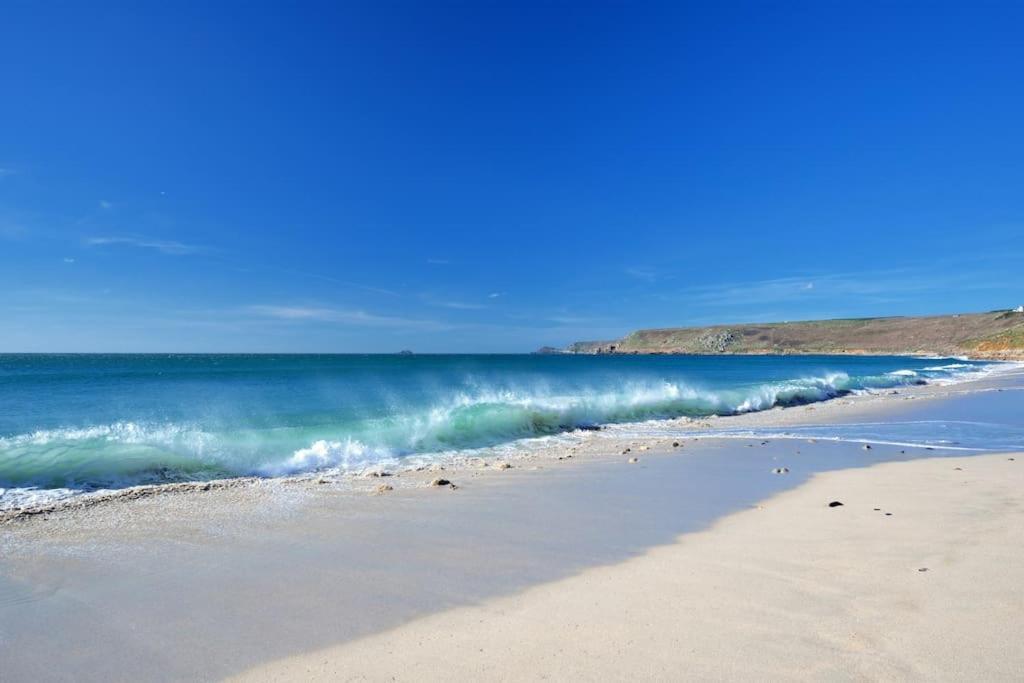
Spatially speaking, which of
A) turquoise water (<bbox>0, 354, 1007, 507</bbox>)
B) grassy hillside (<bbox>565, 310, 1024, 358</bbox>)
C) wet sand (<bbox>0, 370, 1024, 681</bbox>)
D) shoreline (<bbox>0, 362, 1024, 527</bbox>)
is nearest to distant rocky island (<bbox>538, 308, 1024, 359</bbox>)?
grassy hillside (<bbox>565, 310, 1024, 358</bbox>)

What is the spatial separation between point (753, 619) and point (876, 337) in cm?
15973

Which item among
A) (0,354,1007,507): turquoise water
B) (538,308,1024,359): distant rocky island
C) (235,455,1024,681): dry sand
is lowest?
(235,455,1024,681): dry sand

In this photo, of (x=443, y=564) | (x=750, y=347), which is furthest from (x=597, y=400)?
(x=750, y=347)

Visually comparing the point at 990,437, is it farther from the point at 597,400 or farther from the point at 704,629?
the point at 704,629

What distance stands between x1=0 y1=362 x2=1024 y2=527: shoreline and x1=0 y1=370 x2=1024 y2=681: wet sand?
0.26m

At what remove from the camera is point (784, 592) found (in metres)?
4.72

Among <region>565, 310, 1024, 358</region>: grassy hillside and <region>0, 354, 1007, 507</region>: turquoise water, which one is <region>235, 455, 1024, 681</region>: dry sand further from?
<region>565, 310, 1024, 358</region>: grassy hillside

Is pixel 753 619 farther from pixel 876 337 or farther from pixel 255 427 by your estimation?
pixel 876 337

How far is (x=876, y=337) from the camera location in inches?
5423

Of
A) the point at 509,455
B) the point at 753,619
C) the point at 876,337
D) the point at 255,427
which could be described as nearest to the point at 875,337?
the point at 876,337

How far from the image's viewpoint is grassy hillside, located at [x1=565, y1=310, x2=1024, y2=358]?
4100 inches

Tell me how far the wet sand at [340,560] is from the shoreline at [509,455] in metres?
0.26

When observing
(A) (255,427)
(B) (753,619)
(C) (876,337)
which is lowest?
(B) (753,619)

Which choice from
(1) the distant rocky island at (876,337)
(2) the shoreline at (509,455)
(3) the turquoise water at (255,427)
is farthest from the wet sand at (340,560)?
(1) the distant rocky island at (876,337)
